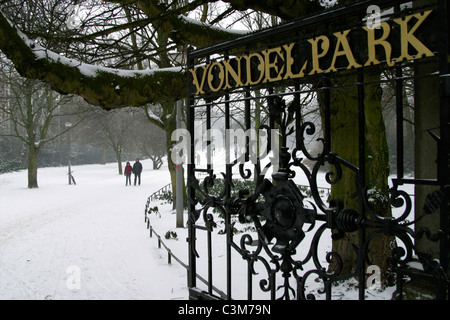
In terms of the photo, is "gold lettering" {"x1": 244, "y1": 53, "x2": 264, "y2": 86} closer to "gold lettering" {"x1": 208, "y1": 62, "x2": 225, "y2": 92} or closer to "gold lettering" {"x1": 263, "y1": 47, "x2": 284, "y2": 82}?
"gold lettering" {"x1": 263, "y1": 47, "x2": 284, "y2": 82}

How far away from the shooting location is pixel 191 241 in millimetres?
3676

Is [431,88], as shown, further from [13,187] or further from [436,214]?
[13,187]

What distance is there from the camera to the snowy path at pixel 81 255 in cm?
670

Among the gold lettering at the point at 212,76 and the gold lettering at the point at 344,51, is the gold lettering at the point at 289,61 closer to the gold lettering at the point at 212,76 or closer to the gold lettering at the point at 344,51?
the gold lettering at the point at 344,51

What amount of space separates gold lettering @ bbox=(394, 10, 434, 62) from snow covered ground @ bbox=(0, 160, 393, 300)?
4069 mm

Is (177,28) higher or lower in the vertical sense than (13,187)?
higher

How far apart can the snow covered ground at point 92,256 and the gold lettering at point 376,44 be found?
3992 mm

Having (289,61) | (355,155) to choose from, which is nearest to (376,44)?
(289,61)

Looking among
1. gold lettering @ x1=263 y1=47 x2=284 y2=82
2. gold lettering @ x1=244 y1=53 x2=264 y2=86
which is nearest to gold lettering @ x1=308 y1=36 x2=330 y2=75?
gold lettering @ x1=263 y1=47 x2=284 y2=82

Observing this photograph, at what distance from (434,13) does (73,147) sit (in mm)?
49346

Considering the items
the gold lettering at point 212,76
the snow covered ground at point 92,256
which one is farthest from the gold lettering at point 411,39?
the snow covered ground at point 92,256

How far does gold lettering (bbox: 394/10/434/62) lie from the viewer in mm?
2068

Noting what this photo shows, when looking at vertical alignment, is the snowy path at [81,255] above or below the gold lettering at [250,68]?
below
